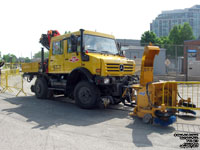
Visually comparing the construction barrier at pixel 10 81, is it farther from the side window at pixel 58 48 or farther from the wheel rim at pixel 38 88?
the side window at pixel 58 48

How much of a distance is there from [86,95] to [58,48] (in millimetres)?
2845

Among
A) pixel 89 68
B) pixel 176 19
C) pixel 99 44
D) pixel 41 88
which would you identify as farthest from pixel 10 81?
pixel 176 19

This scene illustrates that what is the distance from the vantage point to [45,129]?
17.6ft

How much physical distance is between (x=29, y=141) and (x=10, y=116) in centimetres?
274

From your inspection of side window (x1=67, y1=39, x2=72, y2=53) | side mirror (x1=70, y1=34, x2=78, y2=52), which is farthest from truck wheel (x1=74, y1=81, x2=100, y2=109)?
side window (x1=67, y1=39, x2=72, y2=53)

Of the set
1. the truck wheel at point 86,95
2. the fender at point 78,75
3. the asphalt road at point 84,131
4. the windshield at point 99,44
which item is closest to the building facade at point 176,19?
the windshield at point 99,44

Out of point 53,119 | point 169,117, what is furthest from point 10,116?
point 169,117

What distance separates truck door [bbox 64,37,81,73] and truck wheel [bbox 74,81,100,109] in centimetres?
88

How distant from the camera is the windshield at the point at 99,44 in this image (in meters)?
7.87

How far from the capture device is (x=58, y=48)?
9102mm

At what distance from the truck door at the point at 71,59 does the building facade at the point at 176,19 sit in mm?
148819

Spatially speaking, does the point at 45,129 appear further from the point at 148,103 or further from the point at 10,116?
the point at 148,103

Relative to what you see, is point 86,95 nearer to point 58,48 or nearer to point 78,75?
point 78,75

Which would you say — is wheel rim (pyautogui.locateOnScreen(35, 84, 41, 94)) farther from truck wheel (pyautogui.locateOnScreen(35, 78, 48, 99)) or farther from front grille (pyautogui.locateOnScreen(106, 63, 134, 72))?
front grille (pyautogui.locateOnScreen(106, 63, 134, 72))
